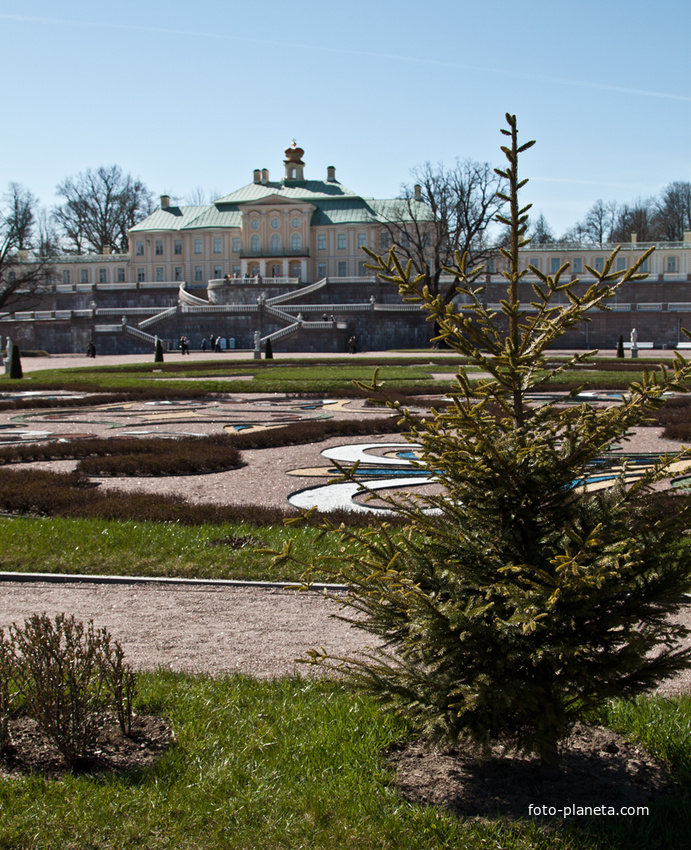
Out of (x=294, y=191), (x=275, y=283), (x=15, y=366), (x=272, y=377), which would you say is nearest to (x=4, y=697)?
(x=272, y=377)

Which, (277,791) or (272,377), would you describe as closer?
(277,791)

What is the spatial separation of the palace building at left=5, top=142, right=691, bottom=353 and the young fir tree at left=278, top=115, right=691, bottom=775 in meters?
50.1

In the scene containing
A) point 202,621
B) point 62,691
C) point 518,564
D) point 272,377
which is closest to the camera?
point 518,564

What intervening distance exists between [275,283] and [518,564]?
65505 millimetres

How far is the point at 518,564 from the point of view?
3078 millimetres

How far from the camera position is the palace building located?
57656mm

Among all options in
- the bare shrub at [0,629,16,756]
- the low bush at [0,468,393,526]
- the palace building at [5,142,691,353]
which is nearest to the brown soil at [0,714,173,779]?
the bare shrub at [0,629,16,756]

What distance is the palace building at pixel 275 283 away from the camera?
5766 cm

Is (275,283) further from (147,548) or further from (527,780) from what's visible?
(527,780)

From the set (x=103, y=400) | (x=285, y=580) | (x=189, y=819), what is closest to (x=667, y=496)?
(x=189, y=819)

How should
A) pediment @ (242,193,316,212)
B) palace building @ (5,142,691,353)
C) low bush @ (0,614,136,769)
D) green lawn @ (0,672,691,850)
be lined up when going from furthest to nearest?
pediment @ (242,193,316,212) < palace building @ (5,142,691,353) < low bush @ (0,614,136,769) < green lawn @ (0,672,691,850)

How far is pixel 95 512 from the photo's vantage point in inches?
333

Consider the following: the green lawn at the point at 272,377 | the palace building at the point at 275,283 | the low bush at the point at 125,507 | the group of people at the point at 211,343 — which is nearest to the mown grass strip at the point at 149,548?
the low bush at the point at 125,507

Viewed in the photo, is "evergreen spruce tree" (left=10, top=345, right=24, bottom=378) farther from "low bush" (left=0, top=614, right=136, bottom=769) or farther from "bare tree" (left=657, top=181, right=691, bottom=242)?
"bare tree" (left=657, top=181, right=691, bottom=242)
